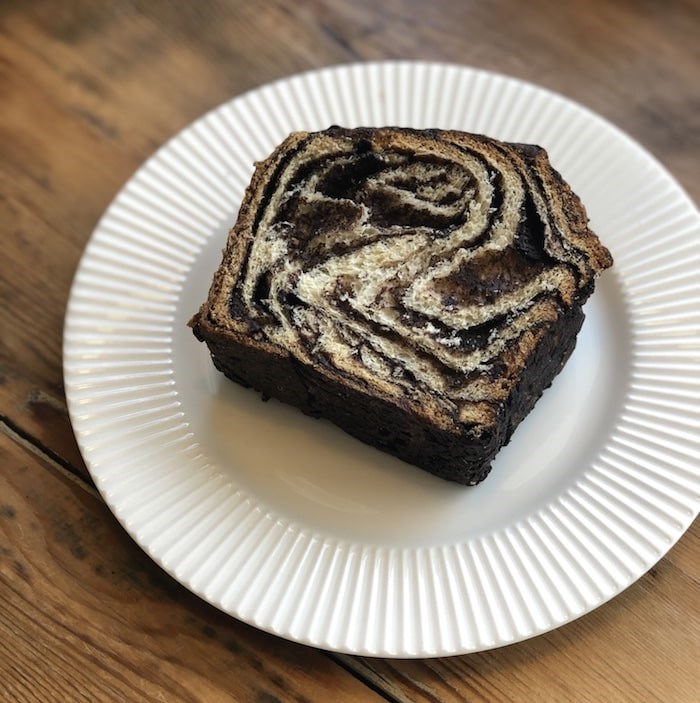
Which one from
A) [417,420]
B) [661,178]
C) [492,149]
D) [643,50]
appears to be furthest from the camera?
[643,50]

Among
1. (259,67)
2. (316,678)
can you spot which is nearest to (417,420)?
(316,678)

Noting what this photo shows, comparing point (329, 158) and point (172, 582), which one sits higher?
point (329, 158)

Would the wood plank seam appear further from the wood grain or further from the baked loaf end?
the baked loaf end

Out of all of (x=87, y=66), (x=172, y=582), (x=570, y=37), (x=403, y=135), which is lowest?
(x=172, y=582)

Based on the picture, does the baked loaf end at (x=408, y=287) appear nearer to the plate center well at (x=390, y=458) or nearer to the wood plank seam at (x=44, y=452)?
the plate center well at (x=390, y=458)

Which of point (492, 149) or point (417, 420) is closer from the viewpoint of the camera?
point (417, 420)

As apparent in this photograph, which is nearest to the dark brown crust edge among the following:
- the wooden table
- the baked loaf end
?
the baked loaf end

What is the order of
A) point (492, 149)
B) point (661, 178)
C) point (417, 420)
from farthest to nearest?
1. point (661, 178)
2. point (492, 149)
3. point (417, 420)

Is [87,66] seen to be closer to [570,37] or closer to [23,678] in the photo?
[570,37]

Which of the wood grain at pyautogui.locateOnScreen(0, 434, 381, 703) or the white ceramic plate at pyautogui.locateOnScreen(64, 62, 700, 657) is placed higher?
the white ceramic plate at pyautogui.locateOnScreen(64, 62, 700, 657)
